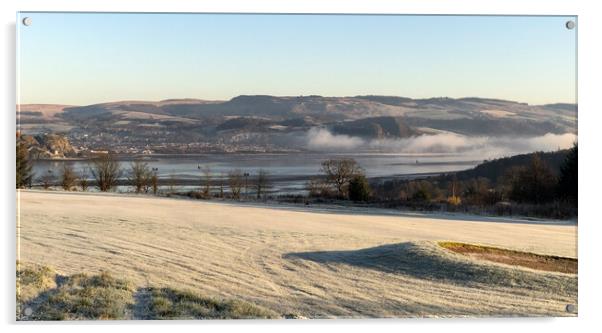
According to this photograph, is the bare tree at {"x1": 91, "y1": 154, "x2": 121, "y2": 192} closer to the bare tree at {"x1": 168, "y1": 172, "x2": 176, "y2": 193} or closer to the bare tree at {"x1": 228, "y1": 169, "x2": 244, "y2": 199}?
the bare tree at {"x1": 168, "y1": 172, "x2": 176, "y2": 193}

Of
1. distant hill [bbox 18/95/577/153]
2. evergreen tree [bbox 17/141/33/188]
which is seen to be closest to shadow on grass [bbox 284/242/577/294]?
distant hill [bbox 18/95/577/153]

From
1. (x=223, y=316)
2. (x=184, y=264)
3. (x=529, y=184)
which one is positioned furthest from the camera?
(x=529, y=184)

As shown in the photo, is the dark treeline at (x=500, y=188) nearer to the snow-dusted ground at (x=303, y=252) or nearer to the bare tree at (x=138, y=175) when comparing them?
the snow-dusted ground at (x=303, y=252)

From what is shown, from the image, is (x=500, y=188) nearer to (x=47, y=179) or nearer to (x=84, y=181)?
(x=84, y=181)

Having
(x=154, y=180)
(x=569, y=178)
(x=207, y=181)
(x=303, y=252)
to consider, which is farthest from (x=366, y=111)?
(x=154, y=180)

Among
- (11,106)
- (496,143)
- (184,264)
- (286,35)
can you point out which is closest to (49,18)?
(11,106)
